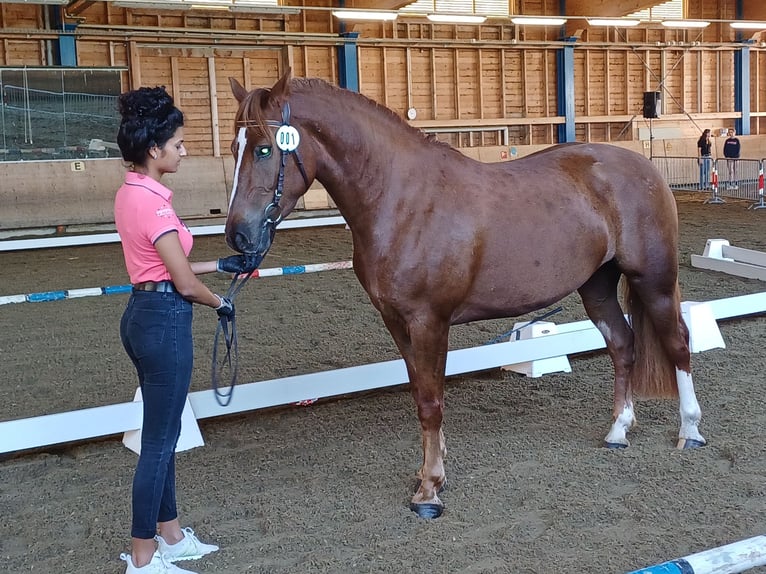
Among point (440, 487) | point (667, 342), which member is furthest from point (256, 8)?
point (440, 487)

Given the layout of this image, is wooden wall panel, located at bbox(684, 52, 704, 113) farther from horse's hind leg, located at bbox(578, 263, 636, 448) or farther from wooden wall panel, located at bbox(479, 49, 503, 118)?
horse's hind leg, located at bbox(578, 263, 636, 448)

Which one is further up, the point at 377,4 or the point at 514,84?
the point at 377,4

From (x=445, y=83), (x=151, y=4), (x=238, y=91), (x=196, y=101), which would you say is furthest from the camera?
(x=445, y=83)

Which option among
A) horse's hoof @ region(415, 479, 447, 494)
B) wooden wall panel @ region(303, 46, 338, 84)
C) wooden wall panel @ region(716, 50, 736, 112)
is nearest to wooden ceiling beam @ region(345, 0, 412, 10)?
wooden wall panel @ region(303, 46, 338, 84)

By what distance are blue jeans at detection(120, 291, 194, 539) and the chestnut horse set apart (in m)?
0.45

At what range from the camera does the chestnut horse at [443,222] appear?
9.89 ft

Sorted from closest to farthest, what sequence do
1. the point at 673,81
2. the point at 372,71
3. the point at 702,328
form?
the point at 702,328 < the point at 372,71 < the point at 673,81

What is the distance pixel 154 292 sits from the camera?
258 cm

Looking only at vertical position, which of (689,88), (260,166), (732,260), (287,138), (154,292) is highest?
(689,88)

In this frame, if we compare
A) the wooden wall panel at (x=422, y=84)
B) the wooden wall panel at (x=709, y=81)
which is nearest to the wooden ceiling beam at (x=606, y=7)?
the wooden wall panel at (x=422, y=84)

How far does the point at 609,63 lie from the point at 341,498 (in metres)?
20.8

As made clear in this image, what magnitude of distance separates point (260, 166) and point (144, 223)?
2.07 ft

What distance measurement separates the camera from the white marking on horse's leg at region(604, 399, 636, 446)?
154 inches

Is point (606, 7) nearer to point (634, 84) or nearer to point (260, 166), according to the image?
point (634, 84)
